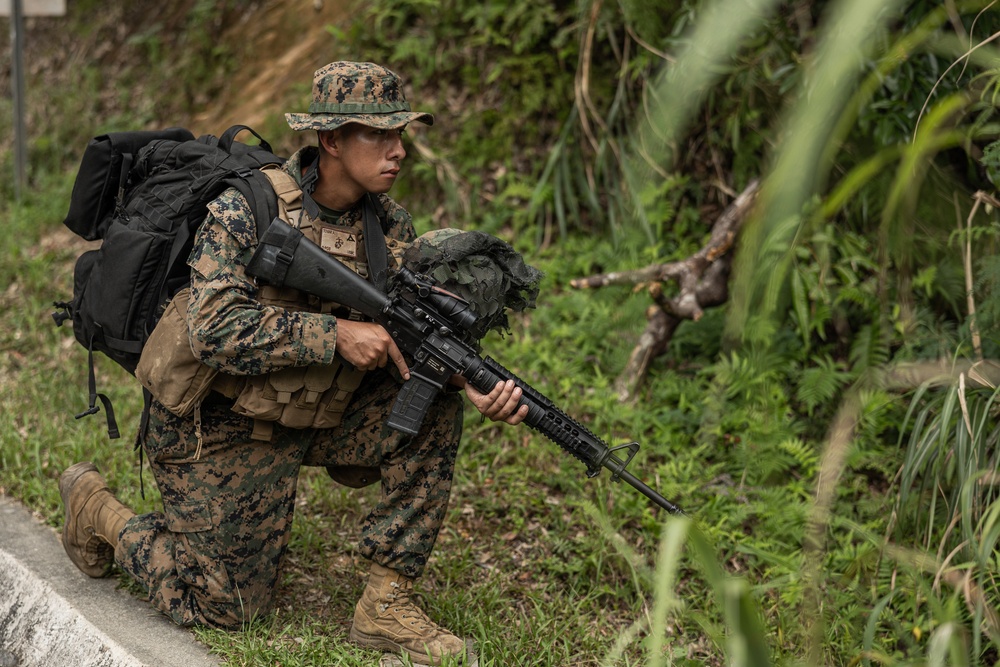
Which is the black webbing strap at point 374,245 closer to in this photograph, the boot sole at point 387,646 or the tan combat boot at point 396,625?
the tan combat boot at point 396,625

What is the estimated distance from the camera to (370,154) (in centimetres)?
317

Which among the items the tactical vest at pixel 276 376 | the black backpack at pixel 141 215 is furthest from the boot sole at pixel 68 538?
the tactical vest at pixel 276 376

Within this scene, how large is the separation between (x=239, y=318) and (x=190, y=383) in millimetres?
308

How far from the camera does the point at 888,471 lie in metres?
4.27

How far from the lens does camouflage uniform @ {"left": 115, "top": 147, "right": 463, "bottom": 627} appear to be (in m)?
3.28

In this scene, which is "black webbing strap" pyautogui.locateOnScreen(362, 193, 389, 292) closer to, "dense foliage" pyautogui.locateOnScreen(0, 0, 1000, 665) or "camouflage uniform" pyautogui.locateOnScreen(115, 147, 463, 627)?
"camouflage uniform" pyautogui.locateOnScreen(115, 147, 463, 627)

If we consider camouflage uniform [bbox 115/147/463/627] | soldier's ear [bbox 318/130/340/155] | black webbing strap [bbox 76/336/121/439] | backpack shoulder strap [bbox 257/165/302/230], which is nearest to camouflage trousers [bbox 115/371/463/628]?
camouflage uniform [bbox 115/147/463/627]

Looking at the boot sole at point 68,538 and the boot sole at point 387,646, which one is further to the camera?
the boot sole at point 68,538

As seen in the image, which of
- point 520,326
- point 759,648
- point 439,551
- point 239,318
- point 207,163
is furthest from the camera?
point 520,326

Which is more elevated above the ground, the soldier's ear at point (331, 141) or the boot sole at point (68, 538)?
the soldier's ear at point (331, 141)

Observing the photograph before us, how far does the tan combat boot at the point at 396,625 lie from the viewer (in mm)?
3267

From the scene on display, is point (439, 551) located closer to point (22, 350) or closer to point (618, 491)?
point (618, 491)

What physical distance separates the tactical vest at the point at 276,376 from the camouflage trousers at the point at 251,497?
115mm

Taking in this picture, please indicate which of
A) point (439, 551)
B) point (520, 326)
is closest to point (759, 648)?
point (439, 551)
